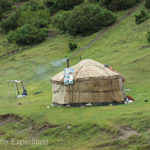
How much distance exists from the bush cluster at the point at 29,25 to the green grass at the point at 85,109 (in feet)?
10.2

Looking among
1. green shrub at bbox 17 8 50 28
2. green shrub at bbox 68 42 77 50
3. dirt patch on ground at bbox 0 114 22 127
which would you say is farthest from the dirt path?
dirt patch on ground at bbox 0 114 22 127

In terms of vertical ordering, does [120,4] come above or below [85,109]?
above

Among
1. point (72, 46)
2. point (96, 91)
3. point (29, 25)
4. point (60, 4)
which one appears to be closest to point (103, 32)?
point (72, 46)

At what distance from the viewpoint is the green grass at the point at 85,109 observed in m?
15.1

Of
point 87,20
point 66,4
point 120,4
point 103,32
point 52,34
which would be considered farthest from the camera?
point 66,4

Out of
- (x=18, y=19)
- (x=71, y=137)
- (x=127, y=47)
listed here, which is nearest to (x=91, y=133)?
(x=71, y=137)

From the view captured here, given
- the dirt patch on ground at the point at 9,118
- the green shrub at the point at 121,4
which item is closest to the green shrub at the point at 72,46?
the green shrub at the point at 121,4

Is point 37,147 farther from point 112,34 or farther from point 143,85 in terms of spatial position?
point 112,34

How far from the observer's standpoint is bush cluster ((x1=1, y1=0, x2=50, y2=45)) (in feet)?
205

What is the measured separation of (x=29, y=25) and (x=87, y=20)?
1210 cm

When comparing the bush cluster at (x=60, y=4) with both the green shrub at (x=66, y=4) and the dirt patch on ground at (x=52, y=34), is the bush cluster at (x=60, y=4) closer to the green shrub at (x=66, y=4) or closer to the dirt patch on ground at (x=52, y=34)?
the green shrub at (x=66, y=4)

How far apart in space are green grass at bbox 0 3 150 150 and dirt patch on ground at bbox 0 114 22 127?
38cm

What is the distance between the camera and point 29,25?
64.6 metres

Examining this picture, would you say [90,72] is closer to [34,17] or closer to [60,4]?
[34,17]
